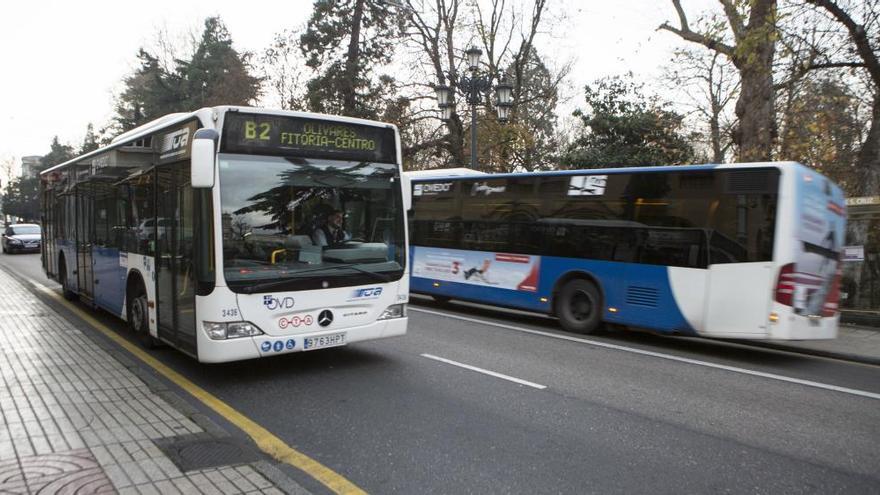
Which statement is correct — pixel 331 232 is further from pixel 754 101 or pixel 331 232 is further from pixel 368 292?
pixel 754 101

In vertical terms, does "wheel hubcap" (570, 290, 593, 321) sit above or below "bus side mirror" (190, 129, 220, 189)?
below

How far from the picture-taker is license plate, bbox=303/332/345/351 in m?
6.35

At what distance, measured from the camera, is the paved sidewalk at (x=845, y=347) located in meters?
8.88

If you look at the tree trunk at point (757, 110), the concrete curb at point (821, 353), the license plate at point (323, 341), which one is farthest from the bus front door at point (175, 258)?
the tree trunk at point (757, 110)

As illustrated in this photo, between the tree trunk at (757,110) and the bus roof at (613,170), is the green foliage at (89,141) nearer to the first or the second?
the bus roof at (613,170)

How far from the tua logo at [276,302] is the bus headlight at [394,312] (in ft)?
3.86

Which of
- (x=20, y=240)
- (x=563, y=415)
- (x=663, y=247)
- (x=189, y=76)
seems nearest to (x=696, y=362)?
(x=663, y=247)

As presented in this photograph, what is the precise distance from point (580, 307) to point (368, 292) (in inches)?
189

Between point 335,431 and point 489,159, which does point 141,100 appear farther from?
point 335,431

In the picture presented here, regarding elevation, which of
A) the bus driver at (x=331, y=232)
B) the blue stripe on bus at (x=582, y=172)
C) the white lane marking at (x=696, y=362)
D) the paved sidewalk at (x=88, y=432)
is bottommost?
the white lane marking at (x=696, y=362)

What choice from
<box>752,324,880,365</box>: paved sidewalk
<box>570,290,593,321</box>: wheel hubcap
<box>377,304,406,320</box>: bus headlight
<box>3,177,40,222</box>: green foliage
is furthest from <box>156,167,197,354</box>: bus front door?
<box>3,177,40,222</box>: green foliage

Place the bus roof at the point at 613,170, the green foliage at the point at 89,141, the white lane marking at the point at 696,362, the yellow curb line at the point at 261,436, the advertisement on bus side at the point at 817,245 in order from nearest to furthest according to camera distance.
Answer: the yellow curb line at the point at 261,436
the white lane marking at the point at 696,362
the advertisement on bus side at the point at 817,245
the bus roof at the point at 613,170
the green foliage at the point at 89,141

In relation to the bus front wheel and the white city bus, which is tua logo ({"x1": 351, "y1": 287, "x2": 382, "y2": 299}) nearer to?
the white city bus

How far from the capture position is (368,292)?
267 inches
